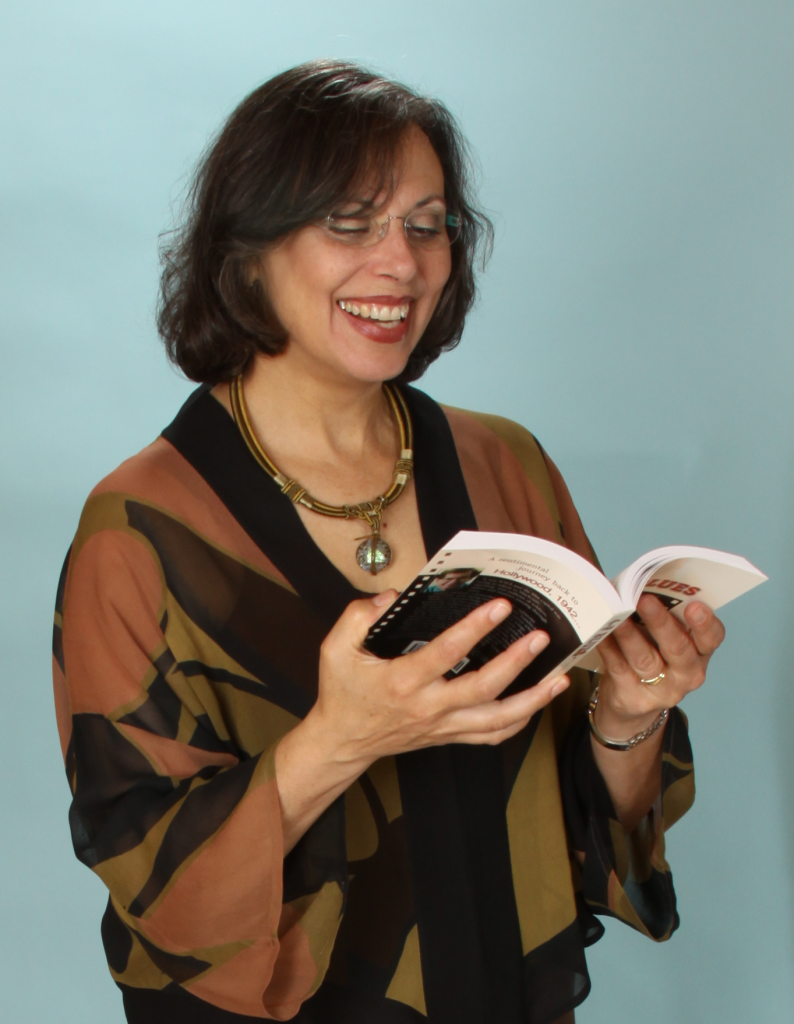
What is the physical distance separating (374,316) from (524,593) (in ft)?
1.47

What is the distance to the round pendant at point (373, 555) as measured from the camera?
135cm

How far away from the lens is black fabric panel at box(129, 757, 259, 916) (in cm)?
113

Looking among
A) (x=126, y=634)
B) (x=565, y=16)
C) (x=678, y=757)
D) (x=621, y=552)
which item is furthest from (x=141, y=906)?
(x=565, y=16)

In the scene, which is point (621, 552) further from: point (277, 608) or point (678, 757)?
point (277, 608)

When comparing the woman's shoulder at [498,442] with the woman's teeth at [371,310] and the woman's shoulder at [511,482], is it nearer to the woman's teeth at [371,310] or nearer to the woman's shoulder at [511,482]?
the woman's shoulder at [511,482]

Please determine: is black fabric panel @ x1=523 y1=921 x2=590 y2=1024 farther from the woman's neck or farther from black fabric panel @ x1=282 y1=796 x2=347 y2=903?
the woman's neck

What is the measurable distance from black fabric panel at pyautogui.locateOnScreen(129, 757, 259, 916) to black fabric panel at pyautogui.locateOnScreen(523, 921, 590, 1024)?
510 millimetres

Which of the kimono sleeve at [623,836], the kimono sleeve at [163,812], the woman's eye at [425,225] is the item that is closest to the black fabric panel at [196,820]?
the kimono sleeve at [163,812]

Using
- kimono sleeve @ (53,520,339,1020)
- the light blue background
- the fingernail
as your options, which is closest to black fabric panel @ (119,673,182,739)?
kimono sleeve @ (53,520,339,1020)

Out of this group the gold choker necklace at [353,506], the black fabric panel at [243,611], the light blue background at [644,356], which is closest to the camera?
the black fabric panel at [243,611]

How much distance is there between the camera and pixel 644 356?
7.97 feet

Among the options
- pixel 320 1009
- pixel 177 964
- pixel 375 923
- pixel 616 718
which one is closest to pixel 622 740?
pixel 616 718

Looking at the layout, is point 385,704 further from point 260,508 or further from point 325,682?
point 260,508

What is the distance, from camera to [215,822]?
1129mm
